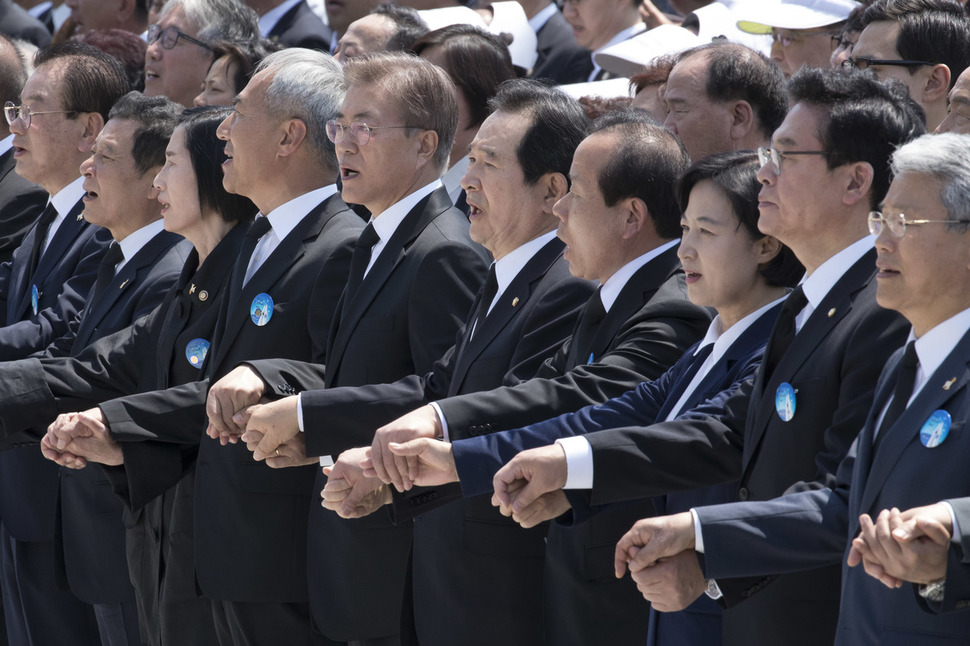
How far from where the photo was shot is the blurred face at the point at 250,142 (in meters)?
4.91

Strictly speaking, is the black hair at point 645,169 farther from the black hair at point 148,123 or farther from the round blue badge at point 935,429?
the black hair at point 148,123

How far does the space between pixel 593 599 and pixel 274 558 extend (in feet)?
4.26

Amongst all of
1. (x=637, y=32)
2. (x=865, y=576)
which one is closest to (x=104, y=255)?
(x=637, y=32)

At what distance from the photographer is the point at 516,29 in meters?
7.33

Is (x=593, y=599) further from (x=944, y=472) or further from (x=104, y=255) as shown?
(x=104, y=255)

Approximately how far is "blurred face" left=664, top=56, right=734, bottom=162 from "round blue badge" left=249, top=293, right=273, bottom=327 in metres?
1.51

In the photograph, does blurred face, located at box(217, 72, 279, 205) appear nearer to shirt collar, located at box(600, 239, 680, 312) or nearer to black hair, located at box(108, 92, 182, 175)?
black hair, located at box(108, 92, 182, 175)

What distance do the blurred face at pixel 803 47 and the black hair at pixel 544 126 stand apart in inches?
63.6

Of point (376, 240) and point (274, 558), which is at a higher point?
point (376, 240)

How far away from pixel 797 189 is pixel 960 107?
1.17 metres

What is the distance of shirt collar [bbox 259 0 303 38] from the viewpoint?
8.29 metres

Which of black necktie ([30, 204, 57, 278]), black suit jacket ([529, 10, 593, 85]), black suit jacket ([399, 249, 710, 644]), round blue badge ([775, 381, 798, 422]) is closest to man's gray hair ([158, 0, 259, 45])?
black necktie ([30, 204, 57, 278])

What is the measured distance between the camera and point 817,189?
3.39 metres

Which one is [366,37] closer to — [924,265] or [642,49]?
[642,49]
